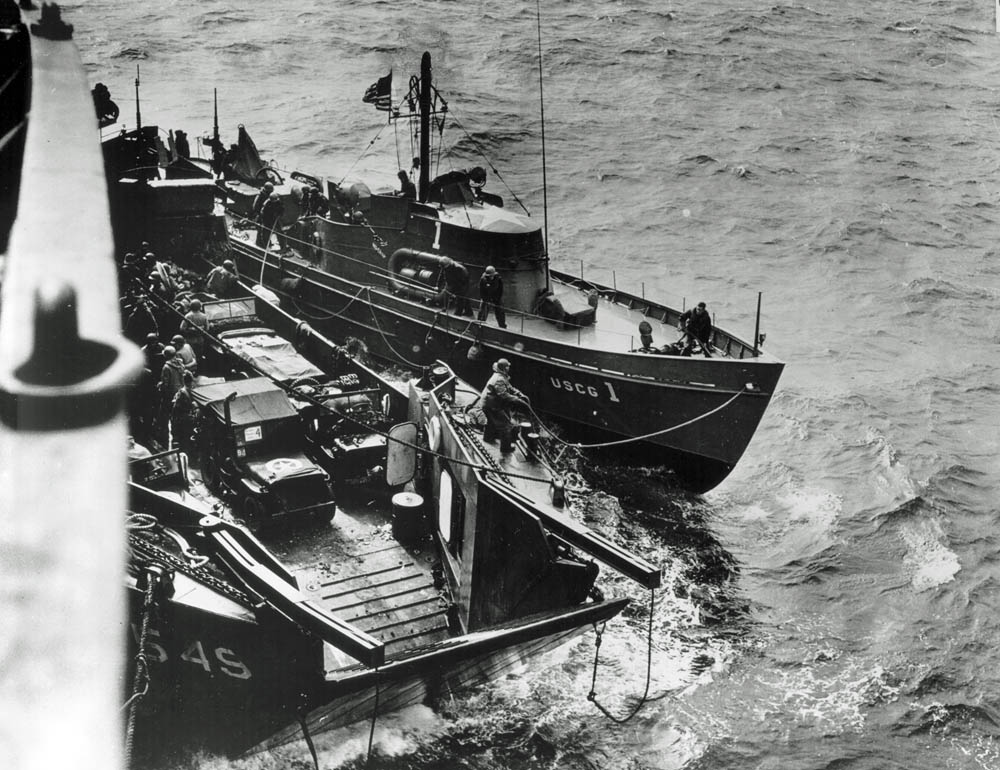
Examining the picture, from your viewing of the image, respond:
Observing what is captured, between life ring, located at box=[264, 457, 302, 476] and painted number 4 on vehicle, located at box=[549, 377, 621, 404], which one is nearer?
life ring, located at box=[264, 457, 302, 476]

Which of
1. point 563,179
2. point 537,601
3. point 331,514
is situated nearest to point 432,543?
point 331,514

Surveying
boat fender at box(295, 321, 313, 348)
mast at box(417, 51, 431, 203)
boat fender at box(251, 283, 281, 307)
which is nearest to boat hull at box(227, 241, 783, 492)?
boat fender at box(251, 283, 281, 307)

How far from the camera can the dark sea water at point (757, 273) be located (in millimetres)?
11656

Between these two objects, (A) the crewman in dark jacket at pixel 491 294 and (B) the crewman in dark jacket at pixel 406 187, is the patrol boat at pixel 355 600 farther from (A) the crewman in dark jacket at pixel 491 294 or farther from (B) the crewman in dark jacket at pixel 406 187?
(B) the crewman in dark jacket at pixel 406 187

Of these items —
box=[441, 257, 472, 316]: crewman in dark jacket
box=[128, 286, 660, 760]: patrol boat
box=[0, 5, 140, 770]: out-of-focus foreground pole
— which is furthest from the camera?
box=[441, 257, 472, 316]: crewman in dark jacket

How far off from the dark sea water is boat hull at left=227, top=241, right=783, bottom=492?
0.96 meters

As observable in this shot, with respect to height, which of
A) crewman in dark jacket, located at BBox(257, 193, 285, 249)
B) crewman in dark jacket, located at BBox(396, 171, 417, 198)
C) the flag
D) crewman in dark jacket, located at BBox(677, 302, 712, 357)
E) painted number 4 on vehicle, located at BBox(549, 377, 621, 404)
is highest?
the flag

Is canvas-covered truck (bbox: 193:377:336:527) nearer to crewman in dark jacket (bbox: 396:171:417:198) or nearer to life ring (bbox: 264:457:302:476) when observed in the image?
life ring (bbox: 264:457:302:476)

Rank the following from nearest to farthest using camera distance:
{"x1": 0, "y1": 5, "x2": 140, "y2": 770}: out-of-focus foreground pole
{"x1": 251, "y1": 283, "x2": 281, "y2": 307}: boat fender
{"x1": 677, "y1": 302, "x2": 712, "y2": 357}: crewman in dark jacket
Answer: {"x1": 0, "y1": 5, "x2": 140, "y2": 770}: out-of-focus foreground pole
{"x1": 677, "y1": 302, "x2": 712, "y2": 357}: crewman in dark jacket
{"x1": 251, "y1": 283, "x2": 281, "y2": 307}: boat fender

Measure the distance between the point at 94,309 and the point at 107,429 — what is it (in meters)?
0.11

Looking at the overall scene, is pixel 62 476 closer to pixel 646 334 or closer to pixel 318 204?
pixel 646 334

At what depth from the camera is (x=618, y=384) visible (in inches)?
644

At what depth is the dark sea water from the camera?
1166cm

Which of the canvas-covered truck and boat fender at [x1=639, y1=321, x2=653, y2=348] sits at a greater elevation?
boat fender at [x1=639, y1=321, x2=653, y2=348]
